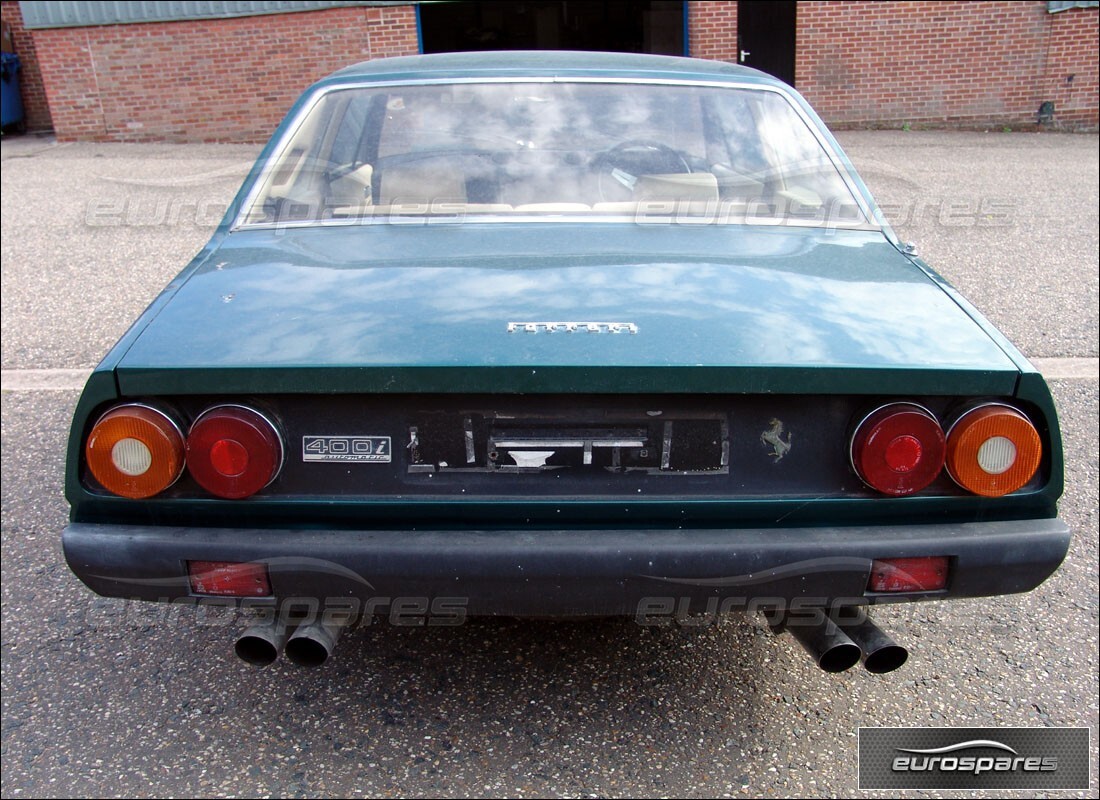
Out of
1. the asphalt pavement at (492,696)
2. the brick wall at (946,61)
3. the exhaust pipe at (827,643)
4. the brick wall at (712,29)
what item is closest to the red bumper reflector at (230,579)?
the asphalt pavement at (492,696)

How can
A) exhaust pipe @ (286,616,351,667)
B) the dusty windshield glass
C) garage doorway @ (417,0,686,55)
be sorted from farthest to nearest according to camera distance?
1. garage doorway @ (417,0,686,55)
2. the dusty windshield glass
3. exhaust pipe @ (286,616,351,667)

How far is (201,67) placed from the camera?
13680mm

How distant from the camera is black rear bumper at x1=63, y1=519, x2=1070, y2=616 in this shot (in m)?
2.17

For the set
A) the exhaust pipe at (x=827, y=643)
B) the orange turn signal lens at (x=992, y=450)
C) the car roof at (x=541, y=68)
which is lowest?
the exhaust pipe at (x=827, y=643)

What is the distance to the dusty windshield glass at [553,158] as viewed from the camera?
310 cm

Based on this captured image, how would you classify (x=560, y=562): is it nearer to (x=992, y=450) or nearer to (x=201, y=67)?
(x=992, y=450)

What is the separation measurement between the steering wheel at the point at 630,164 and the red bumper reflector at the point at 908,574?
1457 mm

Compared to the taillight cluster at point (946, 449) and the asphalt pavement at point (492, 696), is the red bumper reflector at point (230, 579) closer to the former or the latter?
the asphalt pavement at point (492, 696)

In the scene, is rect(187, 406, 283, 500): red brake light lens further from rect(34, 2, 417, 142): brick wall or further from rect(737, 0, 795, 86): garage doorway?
rect(737, 0, 795, 86): garage doorway

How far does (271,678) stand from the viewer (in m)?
2.85

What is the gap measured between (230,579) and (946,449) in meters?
1.63

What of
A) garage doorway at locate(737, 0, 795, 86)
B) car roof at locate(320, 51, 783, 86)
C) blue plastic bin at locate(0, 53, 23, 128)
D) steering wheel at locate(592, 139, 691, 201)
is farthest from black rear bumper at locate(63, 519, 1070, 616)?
blue plastic bin at locate(0, 53, 23, 128)

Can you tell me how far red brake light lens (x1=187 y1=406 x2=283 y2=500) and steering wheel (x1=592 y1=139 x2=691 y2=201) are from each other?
4.67 feet

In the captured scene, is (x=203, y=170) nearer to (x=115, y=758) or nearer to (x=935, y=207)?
(x=935, y=207)
